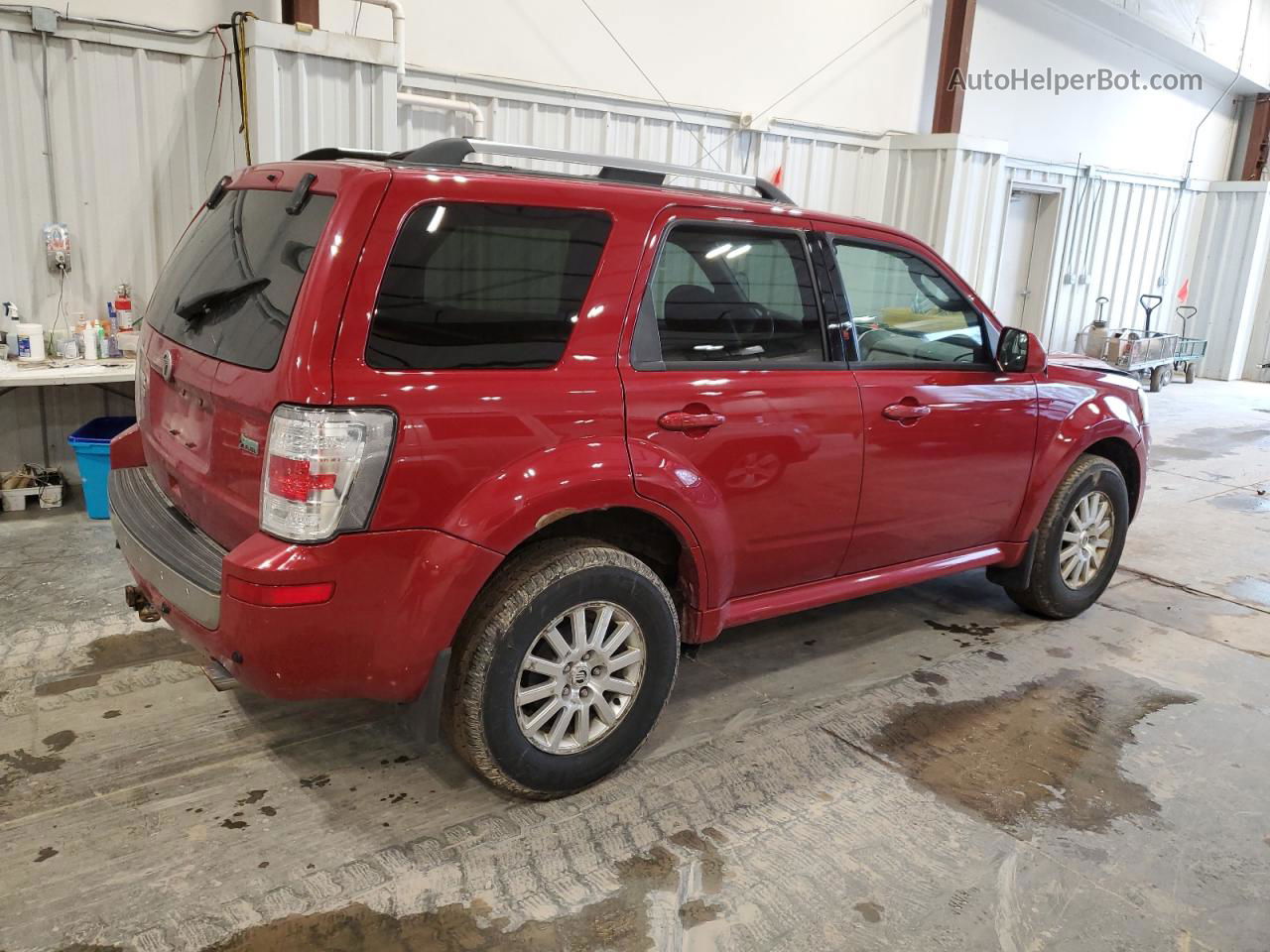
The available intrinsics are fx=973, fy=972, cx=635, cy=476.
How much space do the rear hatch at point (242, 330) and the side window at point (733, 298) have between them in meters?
0.89

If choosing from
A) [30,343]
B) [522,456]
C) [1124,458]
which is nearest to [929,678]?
[1124,458]

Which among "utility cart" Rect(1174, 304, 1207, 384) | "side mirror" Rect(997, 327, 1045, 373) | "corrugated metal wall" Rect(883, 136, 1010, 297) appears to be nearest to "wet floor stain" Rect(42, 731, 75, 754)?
"side mirror" Rect(997, 327, 1045, 373)

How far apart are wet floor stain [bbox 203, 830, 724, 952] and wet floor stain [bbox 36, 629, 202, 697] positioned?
1.53 metres

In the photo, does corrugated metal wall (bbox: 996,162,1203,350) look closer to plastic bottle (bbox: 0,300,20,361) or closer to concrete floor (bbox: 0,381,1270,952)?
concrete floor (bbox: 0,381,1270,952)

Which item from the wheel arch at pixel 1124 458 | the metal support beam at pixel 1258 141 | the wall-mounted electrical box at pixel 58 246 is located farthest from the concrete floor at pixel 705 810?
the metal support beam at pixel 1258 141

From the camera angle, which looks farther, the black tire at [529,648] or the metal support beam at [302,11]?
the metal support beam at [302,11]

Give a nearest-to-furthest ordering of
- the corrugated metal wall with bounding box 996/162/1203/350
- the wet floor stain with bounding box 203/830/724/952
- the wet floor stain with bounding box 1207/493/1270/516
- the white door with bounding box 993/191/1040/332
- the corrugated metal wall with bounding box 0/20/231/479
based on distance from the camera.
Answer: the wet floor stain with bounding box 203/830/724/952, the corrugated metal wall with bounding box 0/20/231/479, the wet floor stain with bounding box 1207/493/1270/516, the white door with bounding box 993/191/1040/332, the corrugated metal wall with bounding box 996/162/1203/350

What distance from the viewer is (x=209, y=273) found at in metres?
2.74

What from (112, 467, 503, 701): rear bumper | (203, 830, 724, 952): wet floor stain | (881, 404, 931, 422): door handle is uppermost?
(881, 404, 931, 422): door handle

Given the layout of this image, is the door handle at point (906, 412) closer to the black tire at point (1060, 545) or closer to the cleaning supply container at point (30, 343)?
the black tire at point (1060, 545)

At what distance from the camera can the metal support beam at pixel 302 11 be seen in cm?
533

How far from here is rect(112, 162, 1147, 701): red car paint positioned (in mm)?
2277

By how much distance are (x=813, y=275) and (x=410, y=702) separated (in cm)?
185

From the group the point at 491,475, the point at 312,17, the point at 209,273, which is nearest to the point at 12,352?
the point at 312,17
